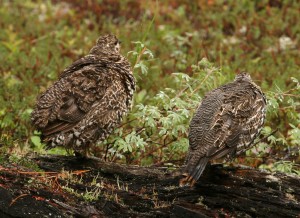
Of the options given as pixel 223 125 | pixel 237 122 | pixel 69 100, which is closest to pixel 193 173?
pixel 223 125

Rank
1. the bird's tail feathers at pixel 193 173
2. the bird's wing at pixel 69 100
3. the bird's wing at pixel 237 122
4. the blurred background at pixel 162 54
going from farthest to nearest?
the blurred background at pixel 162 54 < the bird's wing at pixel 69 100 < the bird's wing at pixel 237 122 < the bird's tail feathers at pixel 193 173

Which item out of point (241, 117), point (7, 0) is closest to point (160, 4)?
point (7, 0)

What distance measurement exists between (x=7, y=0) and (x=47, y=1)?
4.29 ft

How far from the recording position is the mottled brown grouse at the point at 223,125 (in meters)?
6.34

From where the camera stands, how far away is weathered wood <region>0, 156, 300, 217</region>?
566 centimetres

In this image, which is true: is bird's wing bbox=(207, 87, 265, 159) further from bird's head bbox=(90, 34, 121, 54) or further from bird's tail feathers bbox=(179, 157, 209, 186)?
bird's head bbox=(90, 34, 121, 54)

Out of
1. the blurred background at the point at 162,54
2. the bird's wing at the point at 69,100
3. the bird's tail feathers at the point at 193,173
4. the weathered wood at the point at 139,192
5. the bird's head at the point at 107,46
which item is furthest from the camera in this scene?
the blurred background at the point at 162,54

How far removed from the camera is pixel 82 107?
723 cm

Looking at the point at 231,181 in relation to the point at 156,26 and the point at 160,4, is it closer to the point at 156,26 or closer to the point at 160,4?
the point at 156,26

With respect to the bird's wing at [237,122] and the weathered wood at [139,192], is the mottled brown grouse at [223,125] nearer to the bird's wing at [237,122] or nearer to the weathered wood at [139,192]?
the bird's wing at [237,122]

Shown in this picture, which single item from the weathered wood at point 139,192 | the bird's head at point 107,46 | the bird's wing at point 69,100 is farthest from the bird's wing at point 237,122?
the bird's head at point 107,46

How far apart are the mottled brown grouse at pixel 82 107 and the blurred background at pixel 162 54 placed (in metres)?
0.36

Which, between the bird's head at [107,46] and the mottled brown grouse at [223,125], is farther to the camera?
the bird's head at [107,46]

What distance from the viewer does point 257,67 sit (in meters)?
13.5
